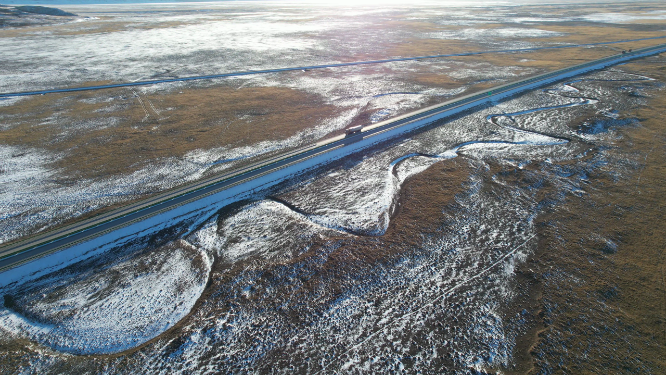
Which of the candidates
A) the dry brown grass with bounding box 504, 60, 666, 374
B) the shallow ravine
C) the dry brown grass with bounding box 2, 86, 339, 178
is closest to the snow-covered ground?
the shallow ravine

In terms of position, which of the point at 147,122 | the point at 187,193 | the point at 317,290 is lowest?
the point at 317,290

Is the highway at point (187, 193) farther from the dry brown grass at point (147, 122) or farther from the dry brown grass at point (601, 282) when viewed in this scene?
the dry brown grass at point (601, 282)

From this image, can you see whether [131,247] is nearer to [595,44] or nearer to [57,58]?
[57,58]

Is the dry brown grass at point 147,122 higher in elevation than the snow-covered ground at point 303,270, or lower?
higher

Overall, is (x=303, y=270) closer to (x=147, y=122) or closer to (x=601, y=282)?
(x=601, y=282)

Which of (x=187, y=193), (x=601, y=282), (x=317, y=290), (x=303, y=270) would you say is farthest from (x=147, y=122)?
(x=601, y=282)

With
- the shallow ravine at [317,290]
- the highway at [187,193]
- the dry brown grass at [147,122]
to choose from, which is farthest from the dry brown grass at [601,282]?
the dry brown grass at [147,122]

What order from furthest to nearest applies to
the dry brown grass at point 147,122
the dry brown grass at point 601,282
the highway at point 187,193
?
the dry brown grass at point 147,122 → the highway at point 187,193 → the dry brown grass at point 601,282
